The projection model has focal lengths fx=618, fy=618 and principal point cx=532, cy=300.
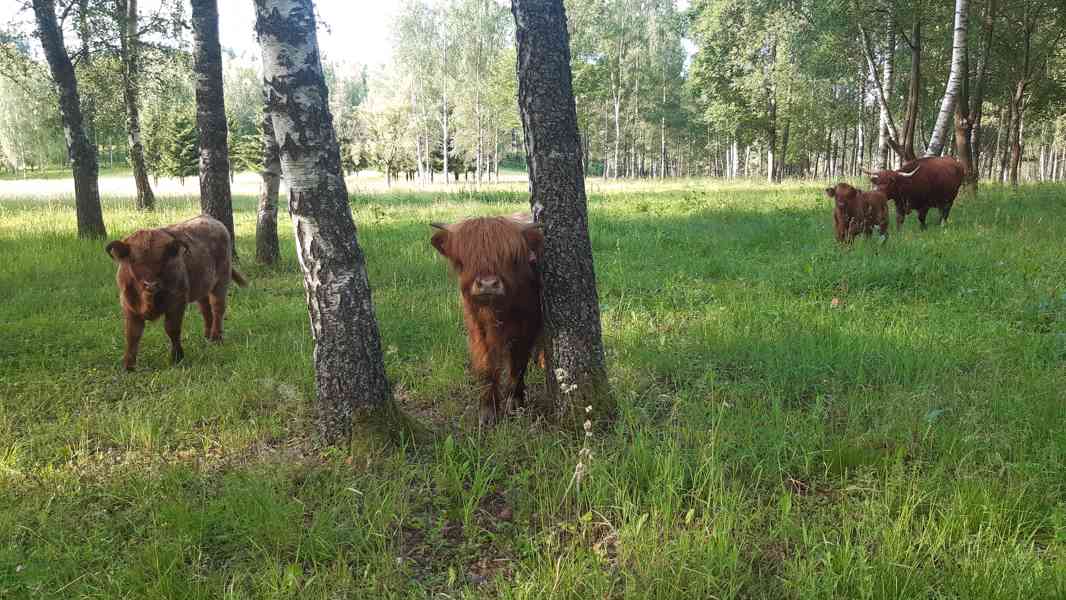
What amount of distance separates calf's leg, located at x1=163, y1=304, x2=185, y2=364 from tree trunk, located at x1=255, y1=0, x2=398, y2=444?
8.77ft

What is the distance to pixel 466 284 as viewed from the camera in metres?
3.73

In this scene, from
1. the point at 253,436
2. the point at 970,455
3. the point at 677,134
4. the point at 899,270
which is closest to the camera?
the point at 970,455

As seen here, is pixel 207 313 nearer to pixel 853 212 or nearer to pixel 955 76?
pixel 853 212

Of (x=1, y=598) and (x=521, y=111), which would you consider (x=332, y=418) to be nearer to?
(x=1, y=598)

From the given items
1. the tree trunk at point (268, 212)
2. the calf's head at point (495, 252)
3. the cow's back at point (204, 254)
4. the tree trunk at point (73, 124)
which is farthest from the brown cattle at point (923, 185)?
the tree trunk at point (73, 124)

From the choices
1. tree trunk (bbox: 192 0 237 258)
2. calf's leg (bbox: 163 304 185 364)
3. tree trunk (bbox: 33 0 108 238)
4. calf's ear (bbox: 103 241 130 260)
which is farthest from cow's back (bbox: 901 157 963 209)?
tree trunk (bbox: 33 0 108 238)

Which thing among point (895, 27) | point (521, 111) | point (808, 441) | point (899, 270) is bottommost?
point (808, 441)

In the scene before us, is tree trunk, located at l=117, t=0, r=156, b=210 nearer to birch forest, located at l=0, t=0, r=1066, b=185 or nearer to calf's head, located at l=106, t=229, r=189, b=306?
birch forest, located at l=0, t=0, r=1066, b=185

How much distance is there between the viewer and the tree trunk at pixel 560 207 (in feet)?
11.4

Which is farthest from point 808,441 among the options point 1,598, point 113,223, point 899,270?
point 113,223

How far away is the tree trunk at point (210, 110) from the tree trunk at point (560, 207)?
Result: 23.0 ft

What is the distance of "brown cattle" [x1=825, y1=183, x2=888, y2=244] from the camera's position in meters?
9.67

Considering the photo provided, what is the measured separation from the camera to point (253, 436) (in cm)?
393

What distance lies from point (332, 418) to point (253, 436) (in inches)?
28.7
